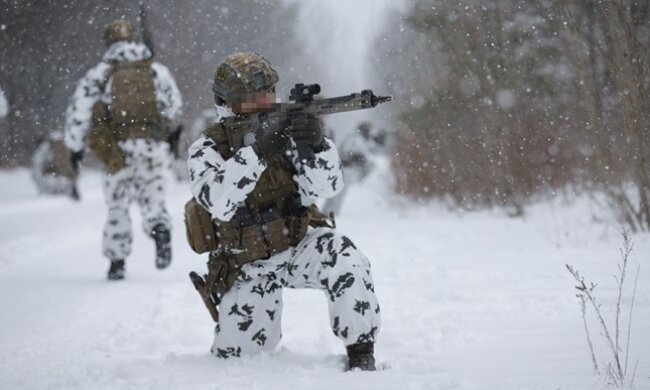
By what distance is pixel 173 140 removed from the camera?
5844 mm

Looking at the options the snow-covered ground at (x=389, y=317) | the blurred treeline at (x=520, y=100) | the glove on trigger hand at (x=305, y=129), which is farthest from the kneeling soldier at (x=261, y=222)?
the blurred treeline at (x=520, y=100)

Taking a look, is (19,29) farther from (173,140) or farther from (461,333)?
(461,333)

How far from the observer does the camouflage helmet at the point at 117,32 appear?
5.59m

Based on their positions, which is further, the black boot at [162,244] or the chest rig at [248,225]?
the black boot at [162,244]

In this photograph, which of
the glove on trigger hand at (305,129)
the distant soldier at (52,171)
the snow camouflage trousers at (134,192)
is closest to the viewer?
the glove on trigger hand at (305,129)

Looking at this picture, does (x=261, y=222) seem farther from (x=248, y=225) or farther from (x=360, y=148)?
(x=360, y=148)

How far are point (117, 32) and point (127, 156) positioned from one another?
3.39 ft

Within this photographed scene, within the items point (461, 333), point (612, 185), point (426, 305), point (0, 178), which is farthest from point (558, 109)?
point (0, 178)

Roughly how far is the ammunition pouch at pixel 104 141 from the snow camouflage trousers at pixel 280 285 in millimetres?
2872

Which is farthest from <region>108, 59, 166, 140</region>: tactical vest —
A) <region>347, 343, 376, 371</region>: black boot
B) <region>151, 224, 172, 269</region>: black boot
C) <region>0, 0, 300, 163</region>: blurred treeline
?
<region>347, 343, 376, 371</region>: black boot

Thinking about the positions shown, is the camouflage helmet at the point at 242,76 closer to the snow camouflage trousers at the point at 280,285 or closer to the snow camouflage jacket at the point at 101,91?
the snow camouflage trousers at the point at 280,285

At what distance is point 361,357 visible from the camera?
8.70 feet

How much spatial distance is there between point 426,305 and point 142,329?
65.5 inches

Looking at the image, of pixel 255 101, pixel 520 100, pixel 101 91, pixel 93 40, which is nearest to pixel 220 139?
pixel 255 101
